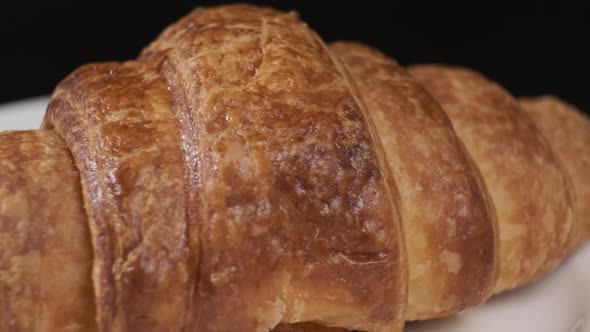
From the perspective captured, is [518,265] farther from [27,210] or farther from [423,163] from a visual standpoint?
[27,210]

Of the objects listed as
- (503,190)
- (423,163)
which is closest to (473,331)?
(503,190)

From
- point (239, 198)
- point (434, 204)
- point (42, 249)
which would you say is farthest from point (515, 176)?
point (42, 249)

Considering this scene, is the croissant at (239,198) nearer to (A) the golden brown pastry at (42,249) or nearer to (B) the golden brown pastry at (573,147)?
(A) the golden brown pastry at (42,249)

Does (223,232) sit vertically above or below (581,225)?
above

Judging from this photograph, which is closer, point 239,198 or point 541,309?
point 239,198

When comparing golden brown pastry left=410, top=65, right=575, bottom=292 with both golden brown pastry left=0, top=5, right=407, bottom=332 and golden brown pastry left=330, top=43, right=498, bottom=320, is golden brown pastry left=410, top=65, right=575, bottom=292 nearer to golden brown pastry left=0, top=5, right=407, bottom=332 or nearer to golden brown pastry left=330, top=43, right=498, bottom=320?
golden brown pastry left=330, top=43, right=498, bottom=320

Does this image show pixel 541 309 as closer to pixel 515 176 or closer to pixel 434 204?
pixel 515 176

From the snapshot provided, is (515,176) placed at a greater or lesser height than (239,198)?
lesser

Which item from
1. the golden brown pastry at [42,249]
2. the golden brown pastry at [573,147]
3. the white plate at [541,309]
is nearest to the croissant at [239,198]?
the golden brown pastry at [42,249]
